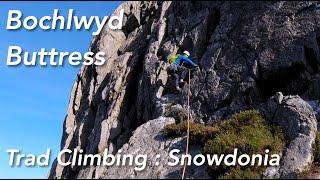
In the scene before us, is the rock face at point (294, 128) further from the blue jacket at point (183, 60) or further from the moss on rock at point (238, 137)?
the blue jacket at point (183, 60)

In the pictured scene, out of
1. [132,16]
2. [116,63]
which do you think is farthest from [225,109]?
[132,16]

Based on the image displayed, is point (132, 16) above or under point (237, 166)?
above

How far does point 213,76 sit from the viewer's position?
3300 cm

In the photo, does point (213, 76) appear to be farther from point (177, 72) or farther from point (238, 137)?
point (238, 137)

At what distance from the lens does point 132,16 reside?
1934 inches

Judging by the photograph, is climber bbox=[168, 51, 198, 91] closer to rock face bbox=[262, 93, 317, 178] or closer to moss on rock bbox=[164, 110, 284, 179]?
moss on rock bbox=[164, 110, 284, 179]

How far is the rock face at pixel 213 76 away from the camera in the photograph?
2614cm

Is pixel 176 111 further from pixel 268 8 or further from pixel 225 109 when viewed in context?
pixel 268 8

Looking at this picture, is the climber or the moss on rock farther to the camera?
the climber

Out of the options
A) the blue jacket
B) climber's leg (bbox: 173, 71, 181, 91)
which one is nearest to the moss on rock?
climber's leg (bbox: 173, 71, 181, 91)

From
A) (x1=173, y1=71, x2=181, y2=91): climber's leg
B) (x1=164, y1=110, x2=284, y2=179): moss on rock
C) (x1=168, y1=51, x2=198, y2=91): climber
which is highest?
(x1=168, y1=51, x2=198, y2=91): climber

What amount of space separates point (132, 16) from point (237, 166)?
97.6ft

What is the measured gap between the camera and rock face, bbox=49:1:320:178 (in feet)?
85.8

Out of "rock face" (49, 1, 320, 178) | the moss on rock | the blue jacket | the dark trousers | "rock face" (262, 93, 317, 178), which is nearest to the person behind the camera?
"rock face" (262, 93, 317, 178)
